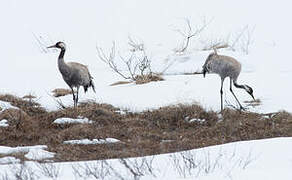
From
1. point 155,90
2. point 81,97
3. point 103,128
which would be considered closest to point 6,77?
point 81,97

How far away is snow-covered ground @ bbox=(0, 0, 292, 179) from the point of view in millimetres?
7969

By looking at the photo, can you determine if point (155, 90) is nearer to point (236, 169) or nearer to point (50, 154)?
point (50, 154)

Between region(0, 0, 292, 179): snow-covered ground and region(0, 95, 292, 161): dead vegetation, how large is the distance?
70 centimetres

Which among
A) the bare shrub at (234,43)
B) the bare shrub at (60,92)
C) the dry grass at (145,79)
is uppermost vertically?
the bare shrub at (234,43)

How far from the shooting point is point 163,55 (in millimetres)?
17281

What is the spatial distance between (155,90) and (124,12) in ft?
47.9

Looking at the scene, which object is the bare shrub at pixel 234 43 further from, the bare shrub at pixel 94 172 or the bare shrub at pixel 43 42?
the bare shrub at pixel 94 172

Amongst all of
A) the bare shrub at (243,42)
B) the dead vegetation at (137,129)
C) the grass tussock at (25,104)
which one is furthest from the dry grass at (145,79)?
the bare shrub at (243,42)

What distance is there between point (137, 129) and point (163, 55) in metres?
6.55

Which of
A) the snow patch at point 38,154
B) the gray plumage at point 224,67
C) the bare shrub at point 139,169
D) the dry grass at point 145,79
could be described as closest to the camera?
the bare shrub at point 139,169

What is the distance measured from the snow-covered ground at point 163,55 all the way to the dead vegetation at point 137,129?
70cm

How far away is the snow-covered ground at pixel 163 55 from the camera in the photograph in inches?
314

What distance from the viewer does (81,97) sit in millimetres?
13688

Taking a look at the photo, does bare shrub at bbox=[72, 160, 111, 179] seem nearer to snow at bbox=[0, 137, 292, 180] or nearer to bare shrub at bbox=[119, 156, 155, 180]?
snow at bbox=[0, 137, 292, 180]
